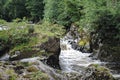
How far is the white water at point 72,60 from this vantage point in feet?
58.4

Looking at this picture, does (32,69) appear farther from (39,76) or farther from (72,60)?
(72,60)

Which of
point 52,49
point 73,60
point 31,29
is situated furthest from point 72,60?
point 31,29

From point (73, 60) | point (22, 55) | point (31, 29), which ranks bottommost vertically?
point (73, 60)

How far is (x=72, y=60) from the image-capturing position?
20031mm

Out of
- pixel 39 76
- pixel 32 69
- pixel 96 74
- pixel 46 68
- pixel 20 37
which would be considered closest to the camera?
pixel 39 76

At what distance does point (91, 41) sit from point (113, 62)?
3558mm

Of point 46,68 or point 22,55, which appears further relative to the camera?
point 22,55

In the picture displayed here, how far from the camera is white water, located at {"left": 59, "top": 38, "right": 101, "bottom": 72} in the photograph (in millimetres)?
17786

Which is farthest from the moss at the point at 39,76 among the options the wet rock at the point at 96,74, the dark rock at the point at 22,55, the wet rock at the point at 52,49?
the wet rock at the point at 52,49

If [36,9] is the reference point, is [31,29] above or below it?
above

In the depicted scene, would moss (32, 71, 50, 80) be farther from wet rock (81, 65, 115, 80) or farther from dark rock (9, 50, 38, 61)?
dark rock (9, 50, 38, 61)

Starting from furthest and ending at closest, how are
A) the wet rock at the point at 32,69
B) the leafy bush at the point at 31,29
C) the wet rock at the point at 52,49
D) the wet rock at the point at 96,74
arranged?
the leafy bush at the point at 31,29
the wet rock at the point at 52,49
the wet rock at the point at 96,74
the wet rock at the point at 32,69

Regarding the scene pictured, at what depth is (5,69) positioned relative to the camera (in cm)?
902

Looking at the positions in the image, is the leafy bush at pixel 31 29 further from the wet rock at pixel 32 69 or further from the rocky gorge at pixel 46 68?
the wet rock at pixel 32 69
